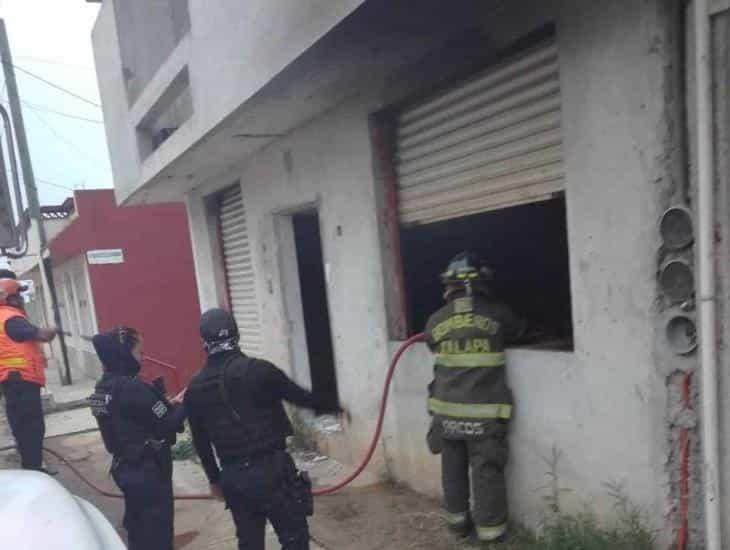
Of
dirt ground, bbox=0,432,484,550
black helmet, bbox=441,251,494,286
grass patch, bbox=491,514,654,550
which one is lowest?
dirt ground, bbox=0,432,484,550

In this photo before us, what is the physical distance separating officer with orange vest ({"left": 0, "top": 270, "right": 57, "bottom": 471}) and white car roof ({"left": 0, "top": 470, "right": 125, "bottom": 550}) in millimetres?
3233

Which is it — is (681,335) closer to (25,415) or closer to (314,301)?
(314,301)

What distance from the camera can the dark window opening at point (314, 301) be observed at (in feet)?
21.1

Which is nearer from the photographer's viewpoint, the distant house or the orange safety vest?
the orange safety vest

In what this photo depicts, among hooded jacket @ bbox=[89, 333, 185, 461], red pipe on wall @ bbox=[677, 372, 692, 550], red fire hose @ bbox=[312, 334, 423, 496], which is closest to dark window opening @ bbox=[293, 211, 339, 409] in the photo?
red fire hose @ bbox=[312, 334, 423, 496]

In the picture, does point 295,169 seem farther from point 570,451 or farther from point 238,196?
point 570,451

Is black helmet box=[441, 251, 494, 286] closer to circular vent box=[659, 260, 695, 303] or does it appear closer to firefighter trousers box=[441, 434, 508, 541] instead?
firefighter trousers box=[441, 434, 508, 541]

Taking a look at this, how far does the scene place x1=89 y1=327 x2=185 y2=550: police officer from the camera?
3.20 meters

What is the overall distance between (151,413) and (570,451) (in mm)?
2315

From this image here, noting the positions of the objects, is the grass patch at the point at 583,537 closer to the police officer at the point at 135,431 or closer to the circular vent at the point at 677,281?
the circular vent at the point at 677,281

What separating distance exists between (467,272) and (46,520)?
7.97 ft

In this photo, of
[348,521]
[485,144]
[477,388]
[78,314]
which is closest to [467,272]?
[477,388]

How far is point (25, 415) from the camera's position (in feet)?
17.4

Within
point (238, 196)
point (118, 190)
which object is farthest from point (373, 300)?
point (118, 190)
